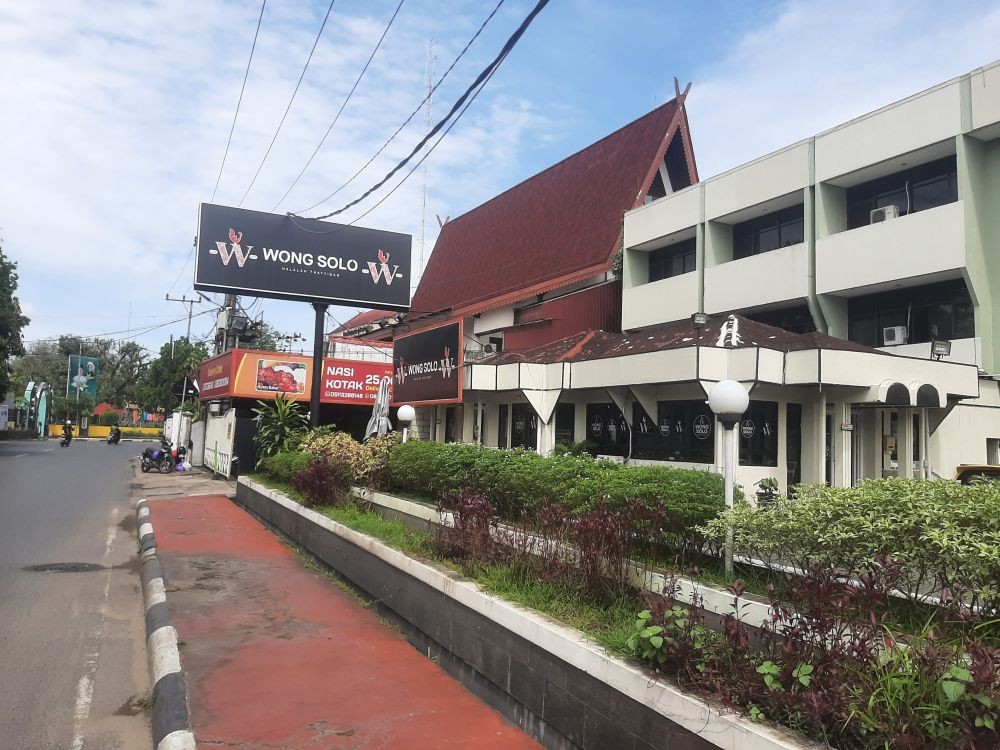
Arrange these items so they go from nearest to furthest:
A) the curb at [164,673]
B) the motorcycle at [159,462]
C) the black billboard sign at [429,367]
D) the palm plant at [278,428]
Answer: the curb at [164,673], the black billboard sign at [429,367], the palm plant at [278,428], the motorcycle at [159,462]

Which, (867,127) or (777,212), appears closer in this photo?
(867,127)

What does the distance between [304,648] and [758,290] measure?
48.7 feet

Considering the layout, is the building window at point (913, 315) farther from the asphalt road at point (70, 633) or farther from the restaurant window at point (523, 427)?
the asphalt road at point (70, 633)

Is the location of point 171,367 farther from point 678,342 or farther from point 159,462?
point 678,342

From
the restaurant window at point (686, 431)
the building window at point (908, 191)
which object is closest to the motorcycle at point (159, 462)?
the restaurant window at point (686, 431)

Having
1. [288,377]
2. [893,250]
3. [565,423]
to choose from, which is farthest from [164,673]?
[288,377]

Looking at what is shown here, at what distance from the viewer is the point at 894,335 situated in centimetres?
1513

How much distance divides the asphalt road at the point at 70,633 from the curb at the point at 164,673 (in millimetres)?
166

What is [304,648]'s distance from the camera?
6.48 metres

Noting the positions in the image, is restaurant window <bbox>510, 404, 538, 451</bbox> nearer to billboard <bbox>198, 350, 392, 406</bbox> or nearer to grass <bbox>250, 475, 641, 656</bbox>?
billboard <bbox>198, 350, 392, 406</bbox>

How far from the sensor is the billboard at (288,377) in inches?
904

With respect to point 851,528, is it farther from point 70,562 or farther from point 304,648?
point 70,562

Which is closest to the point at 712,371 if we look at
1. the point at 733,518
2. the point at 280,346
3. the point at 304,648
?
the point at 733,518

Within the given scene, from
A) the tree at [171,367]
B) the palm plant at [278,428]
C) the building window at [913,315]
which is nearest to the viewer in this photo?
the building window at [913,315]
